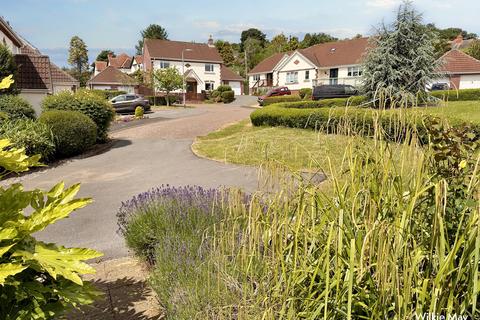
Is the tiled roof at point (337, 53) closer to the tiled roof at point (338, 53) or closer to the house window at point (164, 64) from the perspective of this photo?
the tiled roof at point (338, 53)

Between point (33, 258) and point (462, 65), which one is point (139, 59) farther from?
point (33, 258)

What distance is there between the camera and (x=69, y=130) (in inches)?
551

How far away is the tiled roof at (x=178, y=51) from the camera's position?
55375 millimetres

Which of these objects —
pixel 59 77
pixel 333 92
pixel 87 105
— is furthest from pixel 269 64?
pixel 87 105

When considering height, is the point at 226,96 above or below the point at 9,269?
above

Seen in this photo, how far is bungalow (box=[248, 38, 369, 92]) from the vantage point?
48.8 m

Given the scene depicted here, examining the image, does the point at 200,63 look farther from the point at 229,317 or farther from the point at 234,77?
the point at 229,317

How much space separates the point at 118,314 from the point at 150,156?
35.3 feet

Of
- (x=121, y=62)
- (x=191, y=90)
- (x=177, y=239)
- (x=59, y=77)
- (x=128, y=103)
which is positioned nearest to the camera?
(x=177, y=239)

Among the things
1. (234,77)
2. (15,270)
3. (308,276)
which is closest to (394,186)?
(308,276)

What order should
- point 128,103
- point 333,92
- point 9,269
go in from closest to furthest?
point 9,269 < point 333,92 < point 128,103

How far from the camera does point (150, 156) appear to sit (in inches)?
548

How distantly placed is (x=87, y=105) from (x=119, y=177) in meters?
6.93

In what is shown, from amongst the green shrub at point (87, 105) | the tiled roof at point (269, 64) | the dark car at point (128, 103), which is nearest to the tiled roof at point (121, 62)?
the tiled roof at point (269, 64)
